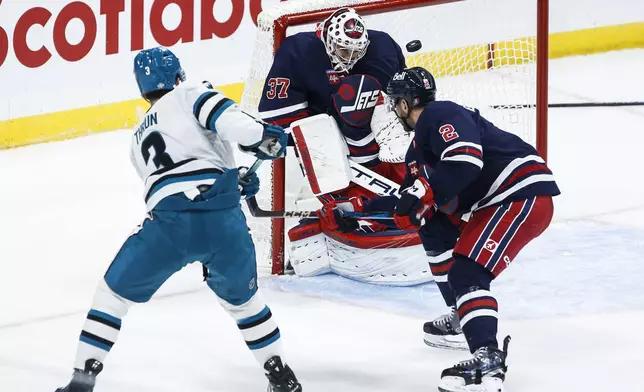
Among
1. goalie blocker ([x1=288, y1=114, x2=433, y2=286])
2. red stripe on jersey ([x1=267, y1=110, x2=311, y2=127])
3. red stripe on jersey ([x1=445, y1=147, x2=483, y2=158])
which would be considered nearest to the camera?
red stripe on jersey ([x1=445, y1=147, x2=483, y2=158])

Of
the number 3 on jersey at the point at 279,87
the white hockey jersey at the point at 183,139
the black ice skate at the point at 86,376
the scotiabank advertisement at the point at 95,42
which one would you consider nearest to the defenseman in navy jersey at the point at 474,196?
the white hockey jersey at the point at 183,139

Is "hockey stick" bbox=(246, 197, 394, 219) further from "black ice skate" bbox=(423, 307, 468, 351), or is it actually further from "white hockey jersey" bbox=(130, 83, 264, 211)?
"white hockey jersey" bbox=(130, 83, 264, 211)

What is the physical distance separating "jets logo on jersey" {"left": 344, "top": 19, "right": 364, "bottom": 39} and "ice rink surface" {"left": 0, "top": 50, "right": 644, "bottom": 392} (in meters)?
0.89

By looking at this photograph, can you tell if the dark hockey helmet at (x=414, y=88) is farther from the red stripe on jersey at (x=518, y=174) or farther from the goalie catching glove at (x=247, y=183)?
the goalie catching glove at (x=247, y=183)

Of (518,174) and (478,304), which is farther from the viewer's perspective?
(518,174)

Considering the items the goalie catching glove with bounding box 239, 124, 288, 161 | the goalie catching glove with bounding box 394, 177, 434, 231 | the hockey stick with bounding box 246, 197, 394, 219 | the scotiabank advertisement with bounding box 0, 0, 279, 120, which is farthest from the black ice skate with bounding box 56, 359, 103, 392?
the scotiabank advertisement with bounding box 0, 0, 279, 120

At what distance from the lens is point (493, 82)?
5160 mm

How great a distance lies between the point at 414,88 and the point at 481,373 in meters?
0.79

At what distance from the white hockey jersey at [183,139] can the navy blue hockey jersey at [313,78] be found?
1.28 m

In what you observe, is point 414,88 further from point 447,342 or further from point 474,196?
point 447,342

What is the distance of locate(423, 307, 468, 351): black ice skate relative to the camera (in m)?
3.79

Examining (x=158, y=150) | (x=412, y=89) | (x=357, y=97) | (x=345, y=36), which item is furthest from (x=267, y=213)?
(x=158, y=150)

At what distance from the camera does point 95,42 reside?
6.22 m

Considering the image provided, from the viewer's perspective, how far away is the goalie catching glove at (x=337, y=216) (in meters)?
4.45
